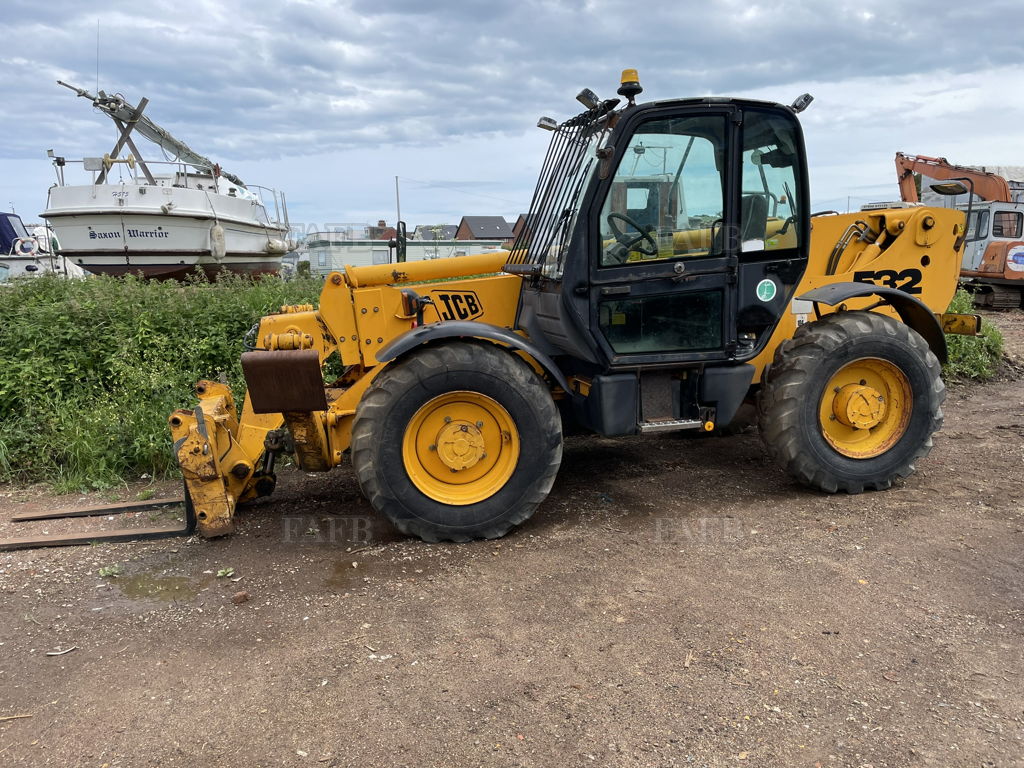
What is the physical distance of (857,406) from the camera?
16.2 feet

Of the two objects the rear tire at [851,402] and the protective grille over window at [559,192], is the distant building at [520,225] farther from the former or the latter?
the rear tire at [851,402]

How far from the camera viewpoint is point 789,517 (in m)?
4.75

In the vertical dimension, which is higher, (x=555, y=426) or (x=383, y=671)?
(x=555, y=426)

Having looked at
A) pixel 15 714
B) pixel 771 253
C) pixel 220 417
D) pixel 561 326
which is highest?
pixel 771 253

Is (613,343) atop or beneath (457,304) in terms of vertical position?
beneath

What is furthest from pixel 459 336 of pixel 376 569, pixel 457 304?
pixel 376 569

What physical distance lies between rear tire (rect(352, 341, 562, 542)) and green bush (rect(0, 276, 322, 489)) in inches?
74.5

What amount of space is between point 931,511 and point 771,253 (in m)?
1.93

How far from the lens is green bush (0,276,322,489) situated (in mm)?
6051

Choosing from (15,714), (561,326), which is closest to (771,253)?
(561,326)

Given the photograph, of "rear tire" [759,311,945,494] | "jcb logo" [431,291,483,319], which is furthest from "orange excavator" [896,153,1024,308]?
"jcb logo" [431,291,483,319]

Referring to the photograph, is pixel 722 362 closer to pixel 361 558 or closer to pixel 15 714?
pixel 361 558

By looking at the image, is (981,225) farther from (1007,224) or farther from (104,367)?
(104,367)

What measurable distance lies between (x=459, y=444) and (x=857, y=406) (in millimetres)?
2650
